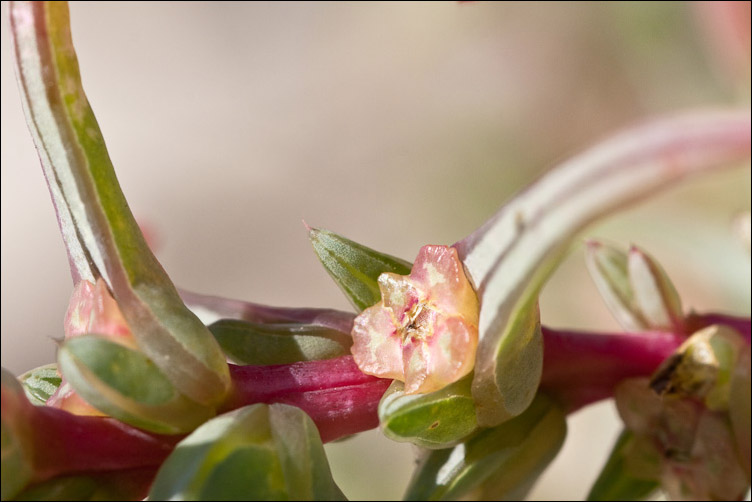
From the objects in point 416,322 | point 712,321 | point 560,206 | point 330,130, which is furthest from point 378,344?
point 330,130

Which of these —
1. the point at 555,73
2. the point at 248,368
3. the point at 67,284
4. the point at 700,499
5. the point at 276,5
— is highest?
the point at 276,5

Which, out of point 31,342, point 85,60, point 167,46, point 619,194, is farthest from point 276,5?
point 619,194

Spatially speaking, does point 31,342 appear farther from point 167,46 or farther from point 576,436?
point 576,436

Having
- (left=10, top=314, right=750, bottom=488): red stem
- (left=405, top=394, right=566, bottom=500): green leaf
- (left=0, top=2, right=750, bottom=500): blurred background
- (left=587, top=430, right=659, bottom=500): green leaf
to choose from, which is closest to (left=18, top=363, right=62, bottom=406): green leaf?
(left=10, top=314, right=750, bottom=488): red stem

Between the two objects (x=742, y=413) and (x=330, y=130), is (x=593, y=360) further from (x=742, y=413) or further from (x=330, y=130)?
(x=330, y=130)

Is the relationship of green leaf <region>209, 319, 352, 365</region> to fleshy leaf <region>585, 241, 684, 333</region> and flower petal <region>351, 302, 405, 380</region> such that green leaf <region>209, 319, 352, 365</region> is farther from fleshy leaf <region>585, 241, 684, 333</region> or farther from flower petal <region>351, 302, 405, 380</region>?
fleshy leaf <region>585, 241, 684, 333</region>

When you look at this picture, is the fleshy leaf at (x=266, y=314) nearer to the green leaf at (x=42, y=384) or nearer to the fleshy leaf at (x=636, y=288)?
the green leaf at (x=42, y=384)

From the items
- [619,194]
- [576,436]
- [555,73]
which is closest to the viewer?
[619,194]
